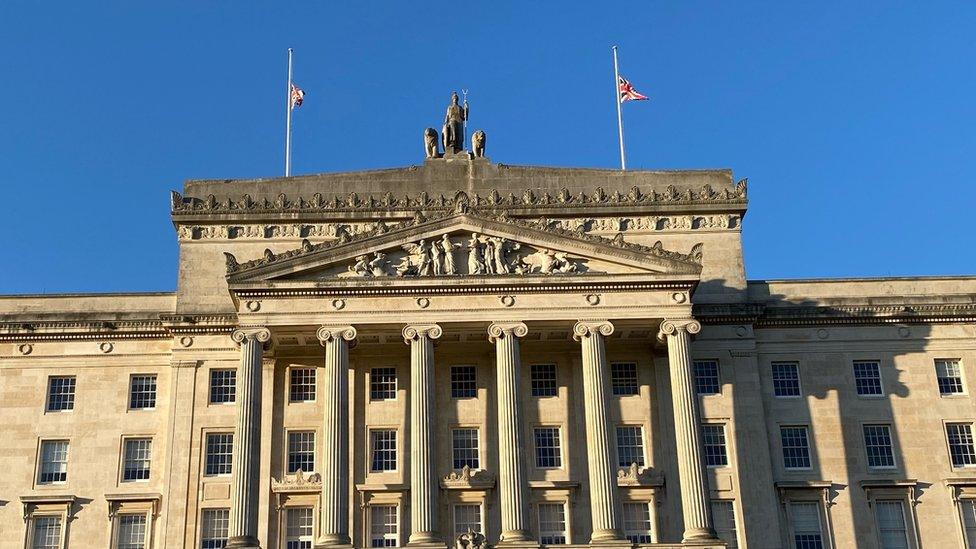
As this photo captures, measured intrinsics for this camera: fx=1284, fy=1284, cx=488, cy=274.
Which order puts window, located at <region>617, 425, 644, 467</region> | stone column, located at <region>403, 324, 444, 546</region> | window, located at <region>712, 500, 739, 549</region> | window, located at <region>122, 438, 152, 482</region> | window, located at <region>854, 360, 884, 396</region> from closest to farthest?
stone column, located at <region>403, 324, 444, 546</region>, window, located at <region>712, 500, 739, 549</region>, window, located at <region>617, 425, 644, 467</region>, window, located at <region>122, 438, 152, 482</region>, window, located at <region>854, 360, 884, 396</region>

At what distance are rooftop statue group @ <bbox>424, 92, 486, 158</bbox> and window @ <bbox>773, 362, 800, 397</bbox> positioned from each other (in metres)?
17.9

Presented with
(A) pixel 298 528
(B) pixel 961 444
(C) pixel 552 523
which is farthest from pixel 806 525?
(A) pixel 298 528

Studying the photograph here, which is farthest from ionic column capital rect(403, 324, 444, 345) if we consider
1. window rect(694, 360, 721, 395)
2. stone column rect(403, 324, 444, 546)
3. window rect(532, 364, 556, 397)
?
window rect(694, 360, 721, 395)

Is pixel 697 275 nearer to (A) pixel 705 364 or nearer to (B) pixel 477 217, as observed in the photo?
(A) pixel 705 364

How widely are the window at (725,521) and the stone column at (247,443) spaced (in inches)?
760

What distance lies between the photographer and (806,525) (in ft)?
184

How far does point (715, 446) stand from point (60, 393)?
29870 mm

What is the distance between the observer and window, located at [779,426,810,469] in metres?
57.2

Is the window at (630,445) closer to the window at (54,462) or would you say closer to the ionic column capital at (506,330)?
the ionic column capital at (506,330)

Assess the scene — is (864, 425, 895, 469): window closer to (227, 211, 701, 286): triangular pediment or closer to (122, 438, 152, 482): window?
(227, 211, 701, 286): triangular pediment

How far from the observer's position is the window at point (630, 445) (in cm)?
5597

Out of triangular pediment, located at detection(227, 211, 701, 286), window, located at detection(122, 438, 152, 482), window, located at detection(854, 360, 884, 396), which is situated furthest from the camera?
window, located at detection(854, 360, 884, 396)

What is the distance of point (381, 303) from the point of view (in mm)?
54562

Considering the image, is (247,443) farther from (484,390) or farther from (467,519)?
(484,390)
